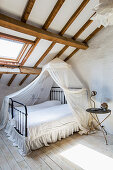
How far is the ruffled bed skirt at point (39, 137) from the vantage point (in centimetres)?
241

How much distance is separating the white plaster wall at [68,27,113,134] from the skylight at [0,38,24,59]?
6.53 ft

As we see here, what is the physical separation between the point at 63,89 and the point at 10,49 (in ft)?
6.28

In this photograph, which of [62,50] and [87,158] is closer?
[87,158]

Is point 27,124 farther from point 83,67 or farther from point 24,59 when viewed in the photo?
point 83,67

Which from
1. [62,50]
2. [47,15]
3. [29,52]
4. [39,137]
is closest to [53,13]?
[47,15]

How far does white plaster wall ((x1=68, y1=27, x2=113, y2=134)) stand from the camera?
3299 mm

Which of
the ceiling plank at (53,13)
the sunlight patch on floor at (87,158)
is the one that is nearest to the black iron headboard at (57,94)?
the sunlight patch on floor at (87,158)

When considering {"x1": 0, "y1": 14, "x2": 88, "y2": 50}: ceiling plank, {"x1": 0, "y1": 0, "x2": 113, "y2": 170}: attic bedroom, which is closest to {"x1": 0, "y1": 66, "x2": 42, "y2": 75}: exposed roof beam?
{"x1": 0, "y1": 0, "x2": 113, "y2": 170}: attic bedroom

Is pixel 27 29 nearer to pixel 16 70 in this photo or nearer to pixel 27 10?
pixel 27 10

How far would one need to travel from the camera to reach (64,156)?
232 cm

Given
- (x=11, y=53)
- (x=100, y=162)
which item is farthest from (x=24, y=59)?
(x=100, y=162)

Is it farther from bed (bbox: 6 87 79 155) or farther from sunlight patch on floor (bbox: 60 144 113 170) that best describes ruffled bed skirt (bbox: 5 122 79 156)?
sunlight patch on floor (bbox: 60 144 113 170)

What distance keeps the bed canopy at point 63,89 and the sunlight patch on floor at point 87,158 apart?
0.80 meters

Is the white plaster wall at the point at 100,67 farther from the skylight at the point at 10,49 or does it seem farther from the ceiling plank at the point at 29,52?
the skylight at the point at 10,49
